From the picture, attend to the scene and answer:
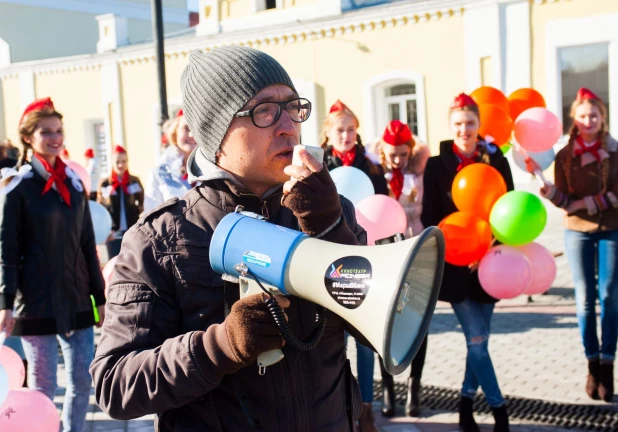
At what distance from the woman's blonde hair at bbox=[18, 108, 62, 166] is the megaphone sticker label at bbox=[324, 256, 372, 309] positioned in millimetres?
2919

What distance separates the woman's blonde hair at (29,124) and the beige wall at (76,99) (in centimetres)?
1650

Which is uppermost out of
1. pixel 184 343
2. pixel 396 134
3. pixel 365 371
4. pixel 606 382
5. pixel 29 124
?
pixel 29 124

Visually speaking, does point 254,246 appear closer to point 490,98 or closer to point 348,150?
point 348,150

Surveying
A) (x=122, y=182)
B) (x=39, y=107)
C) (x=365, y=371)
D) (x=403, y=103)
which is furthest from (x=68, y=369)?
(x=403, y=103)

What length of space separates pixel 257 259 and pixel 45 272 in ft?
8.30

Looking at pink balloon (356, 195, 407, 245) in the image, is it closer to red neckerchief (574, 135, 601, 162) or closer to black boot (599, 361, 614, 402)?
red neckerchief (574, 135, 601, 162)

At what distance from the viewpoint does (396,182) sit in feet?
17.4

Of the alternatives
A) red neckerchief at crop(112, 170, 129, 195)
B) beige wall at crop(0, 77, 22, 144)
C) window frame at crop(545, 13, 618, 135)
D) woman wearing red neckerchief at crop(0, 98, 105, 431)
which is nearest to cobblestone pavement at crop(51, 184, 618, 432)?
woman wearing red neckerchief at crop(0, 98, 105, 431)

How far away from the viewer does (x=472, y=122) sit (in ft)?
13.9

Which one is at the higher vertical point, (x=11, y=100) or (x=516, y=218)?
(x=11, y=100)

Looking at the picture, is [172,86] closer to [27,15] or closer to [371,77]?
[371,77]

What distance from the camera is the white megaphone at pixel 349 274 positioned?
4.82ft

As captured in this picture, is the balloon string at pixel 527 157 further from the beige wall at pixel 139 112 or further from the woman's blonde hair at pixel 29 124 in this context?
the beige wall at pixel 139 112

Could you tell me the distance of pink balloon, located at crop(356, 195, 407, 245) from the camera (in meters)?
4.33
